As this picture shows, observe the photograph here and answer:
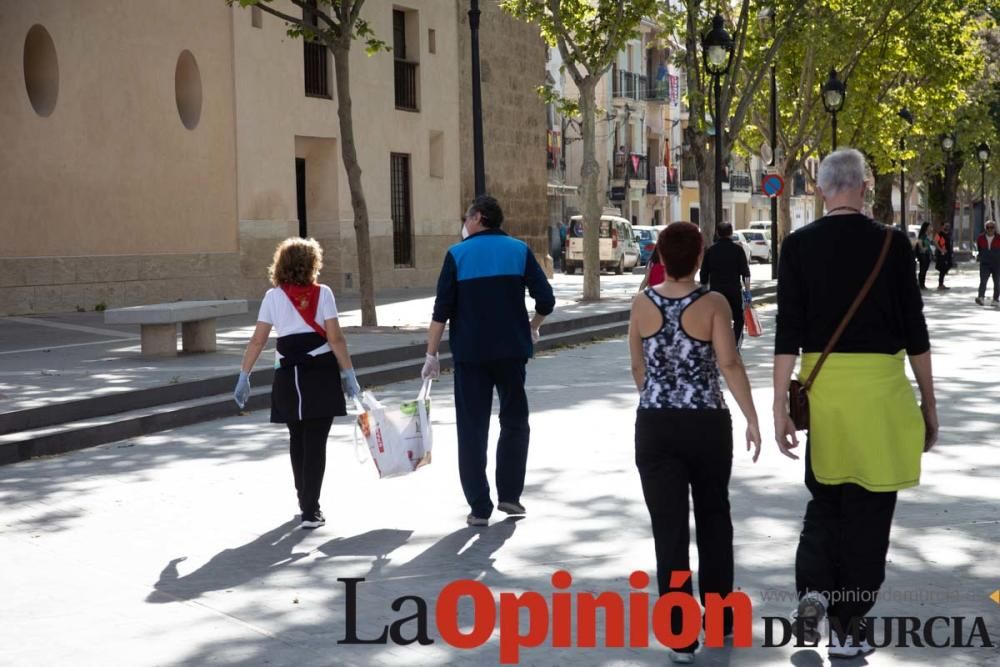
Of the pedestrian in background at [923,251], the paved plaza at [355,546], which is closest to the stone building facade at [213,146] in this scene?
the pedestrian in background at [923,251]

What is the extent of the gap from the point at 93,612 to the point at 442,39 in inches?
1153

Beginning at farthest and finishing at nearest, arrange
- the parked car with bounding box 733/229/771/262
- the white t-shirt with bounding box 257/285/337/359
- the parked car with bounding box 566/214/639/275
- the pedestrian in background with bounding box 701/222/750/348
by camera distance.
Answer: the parked car with bounding box 733/229/771/262, the parked car with bounding box 566/214/639/275, the pedestrian in background with bounding box 701/222/750/348, the white t-shirt with bounding box 257/285/337/359

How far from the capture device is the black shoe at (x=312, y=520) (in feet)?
25.9

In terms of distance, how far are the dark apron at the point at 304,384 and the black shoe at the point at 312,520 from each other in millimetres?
505

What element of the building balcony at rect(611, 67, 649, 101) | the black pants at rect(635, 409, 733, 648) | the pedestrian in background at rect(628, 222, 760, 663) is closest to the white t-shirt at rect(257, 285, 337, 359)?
the pedestrian in background at rect(628, 222, 760, 663)

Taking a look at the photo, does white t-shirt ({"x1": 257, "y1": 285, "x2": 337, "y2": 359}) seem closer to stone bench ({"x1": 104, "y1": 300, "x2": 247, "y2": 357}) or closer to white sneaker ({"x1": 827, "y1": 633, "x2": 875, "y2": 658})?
white sneaker ({"x1": 827, "y1": 633, "x2": 875, "y2": 658})

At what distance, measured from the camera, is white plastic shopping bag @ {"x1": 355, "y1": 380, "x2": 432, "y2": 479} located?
8102mm

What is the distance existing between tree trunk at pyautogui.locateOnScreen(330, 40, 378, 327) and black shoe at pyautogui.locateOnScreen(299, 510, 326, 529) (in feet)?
38.4

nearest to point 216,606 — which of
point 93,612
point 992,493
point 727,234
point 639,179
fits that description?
point 93,612

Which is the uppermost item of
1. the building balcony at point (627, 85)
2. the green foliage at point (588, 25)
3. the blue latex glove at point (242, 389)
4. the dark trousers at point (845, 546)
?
the building balcony at point (627, 85)

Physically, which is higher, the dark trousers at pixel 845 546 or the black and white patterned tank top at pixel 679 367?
the black and white patterned tank top at pixel 679 367

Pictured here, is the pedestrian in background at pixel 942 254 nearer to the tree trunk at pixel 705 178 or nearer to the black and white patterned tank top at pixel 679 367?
the tree trunk at pixel 705 178

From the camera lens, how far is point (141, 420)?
39.0ft

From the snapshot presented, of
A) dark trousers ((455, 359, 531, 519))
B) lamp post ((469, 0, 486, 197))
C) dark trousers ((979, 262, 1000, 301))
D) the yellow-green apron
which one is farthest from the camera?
dark trousers ((979, 262, 1000, 301))
